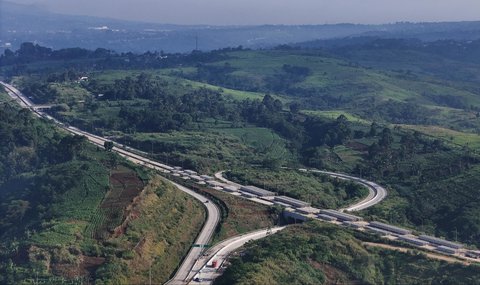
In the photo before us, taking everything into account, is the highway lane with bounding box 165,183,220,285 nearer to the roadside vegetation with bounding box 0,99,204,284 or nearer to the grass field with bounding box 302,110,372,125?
the roadside vegetation with bounding box 0,99,204,284

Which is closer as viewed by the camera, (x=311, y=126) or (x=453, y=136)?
(x=453, y=136)

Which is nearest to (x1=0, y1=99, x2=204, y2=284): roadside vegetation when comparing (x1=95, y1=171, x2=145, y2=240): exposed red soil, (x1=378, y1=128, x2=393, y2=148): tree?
(x1=95, y1=171, x2=145, y2=240): exposed red soil

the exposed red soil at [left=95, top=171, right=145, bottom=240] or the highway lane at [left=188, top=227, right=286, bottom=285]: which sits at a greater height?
the exposed red soil at [left=95, top=171, right=145, bottom=240]

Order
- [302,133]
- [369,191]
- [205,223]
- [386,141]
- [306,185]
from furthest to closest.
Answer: [302,133]
[386,141]
[369,191]
[306,185]
[205,223]

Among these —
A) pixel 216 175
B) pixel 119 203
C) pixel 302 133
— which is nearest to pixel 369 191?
pixel 216 175

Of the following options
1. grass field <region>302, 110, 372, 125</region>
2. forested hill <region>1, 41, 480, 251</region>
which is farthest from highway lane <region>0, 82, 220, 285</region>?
grass field <region>302, 110, 372, 125</region>

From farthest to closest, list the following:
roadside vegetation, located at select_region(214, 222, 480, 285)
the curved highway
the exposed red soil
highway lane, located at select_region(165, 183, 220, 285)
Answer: the curved highway
the exposed red soil
highway lane, located at select_region(165, 183, 220, 285)
roadside vegetation, located at select_region(214, 222, 480, 285)

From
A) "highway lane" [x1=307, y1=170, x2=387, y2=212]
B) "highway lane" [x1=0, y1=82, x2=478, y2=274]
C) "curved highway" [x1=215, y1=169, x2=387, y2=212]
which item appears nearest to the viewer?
"highway lane" [x1=0, y1=82, x2=478, y2=274]

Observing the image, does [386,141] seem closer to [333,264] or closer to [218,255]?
[333,264]

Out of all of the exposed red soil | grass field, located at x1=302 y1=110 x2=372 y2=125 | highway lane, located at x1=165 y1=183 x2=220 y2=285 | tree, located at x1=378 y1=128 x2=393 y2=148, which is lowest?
grass field, located at x1=302 y1=110 x2=372 y2=125

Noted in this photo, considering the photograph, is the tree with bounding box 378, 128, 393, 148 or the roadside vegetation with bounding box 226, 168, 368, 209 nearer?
the roadside vegetation with bounding box 226, 168, 368, 209

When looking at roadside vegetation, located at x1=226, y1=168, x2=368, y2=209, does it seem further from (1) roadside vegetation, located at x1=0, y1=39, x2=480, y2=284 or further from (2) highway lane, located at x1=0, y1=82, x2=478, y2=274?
(2) highway lane, located at x1=0, y1=82, x2=478, y2=274
